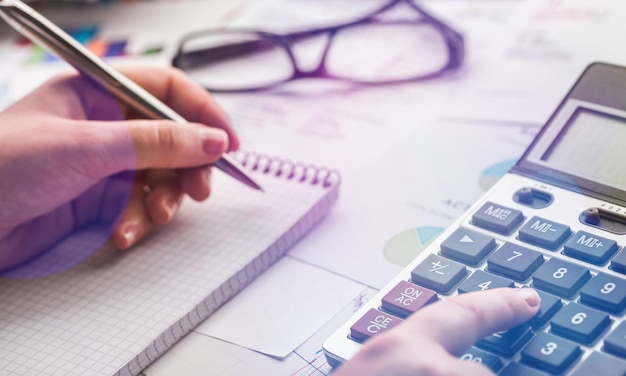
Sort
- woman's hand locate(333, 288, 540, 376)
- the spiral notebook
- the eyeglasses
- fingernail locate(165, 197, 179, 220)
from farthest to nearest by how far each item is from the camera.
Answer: the eyeglasses → fingernail locate(165, 197, 179, 220) → the spiral notebook → woman's hand locate(333, 288, 540, 376)

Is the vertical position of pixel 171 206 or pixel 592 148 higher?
pixel 592 148

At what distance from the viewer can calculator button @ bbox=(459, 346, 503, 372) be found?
348mm

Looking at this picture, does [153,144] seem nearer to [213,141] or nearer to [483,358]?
[213,141]

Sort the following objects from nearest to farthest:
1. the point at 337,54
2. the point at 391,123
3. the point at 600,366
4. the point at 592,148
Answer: the point at 600,366
the point at 592,148
the point at 391,123
the point at 337,54

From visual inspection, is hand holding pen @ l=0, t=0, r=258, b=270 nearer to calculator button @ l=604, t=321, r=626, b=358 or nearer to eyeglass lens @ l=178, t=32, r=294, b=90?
eyeglass lens @ l=178, t=32, r=294, b=90

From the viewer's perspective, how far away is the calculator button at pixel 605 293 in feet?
1.18

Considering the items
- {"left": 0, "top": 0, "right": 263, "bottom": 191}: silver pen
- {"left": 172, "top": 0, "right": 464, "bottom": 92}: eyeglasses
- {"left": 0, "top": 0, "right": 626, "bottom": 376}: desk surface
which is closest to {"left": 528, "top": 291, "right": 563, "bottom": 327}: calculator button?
{"left": 0, "top": 0, "right": 626, "bottom": 376}: desk surface

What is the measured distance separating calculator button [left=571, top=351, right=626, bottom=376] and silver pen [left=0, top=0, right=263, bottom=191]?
0.27 metres

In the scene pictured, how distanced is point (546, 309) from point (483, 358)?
0.14 ft

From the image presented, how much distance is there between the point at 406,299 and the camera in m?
0.39

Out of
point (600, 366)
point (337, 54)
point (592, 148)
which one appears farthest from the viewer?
point (337, 54)

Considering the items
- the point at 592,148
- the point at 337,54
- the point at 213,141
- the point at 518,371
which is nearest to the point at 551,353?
the point at 518,371

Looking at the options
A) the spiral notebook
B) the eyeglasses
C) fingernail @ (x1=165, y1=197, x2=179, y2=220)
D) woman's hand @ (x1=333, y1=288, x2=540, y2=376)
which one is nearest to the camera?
woman's hand @ (x1=333, y1=288, x2=540, y2=376)

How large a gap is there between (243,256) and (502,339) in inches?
7.4
